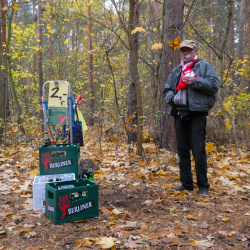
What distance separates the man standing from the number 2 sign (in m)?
1.75

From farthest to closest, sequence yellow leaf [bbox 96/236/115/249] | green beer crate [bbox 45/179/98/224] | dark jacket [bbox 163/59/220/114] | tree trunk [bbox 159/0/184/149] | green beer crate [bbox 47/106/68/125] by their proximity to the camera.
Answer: tree trunk [bbox 159/0/184/149] < green beer crate [bbox 47/106/68/125] < dark jacket [bbox 163/59/220/114] < green beer crate [bbox 45/179/98/224] < yellow leaf [bbox 96/236/115/249]

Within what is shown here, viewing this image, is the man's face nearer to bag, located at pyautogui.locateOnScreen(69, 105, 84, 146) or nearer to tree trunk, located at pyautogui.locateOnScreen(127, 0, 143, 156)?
tree trunk, located at pyautogui.locateOnScreen(127, 0, 143, 156)

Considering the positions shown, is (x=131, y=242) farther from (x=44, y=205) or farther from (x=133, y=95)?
(x=133, y=95)

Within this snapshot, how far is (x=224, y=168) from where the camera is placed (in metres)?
4.83

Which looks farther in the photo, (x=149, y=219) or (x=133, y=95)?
(x=133, y=95)

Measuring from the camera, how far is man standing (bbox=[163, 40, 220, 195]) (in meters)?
3.38

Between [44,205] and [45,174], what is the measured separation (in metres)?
0.45

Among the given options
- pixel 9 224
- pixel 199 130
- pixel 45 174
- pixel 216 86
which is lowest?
pixel 9 224

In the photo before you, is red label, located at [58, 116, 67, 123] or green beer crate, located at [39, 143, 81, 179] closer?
green beer crate, located at [39, 143, 81, 179]

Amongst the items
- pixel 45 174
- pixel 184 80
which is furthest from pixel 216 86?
pixel 45 174

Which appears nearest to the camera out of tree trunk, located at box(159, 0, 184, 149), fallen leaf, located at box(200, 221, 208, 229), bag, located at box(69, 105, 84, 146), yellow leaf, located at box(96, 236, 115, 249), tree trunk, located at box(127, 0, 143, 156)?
yellow leaf, located at box(96, 236, 115, 249)

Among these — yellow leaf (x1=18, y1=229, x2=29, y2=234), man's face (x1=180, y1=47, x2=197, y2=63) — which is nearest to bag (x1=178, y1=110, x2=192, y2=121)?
man's face (x1=180, y1=47, x2=197, y2=63)

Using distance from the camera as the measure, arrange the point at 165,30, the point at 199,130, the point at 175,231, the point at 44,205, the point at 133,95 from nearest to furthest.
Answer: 1. the point at 175,231
2. the point at 44,205
3. the point at 199,130
4. the point at 165,30
5. the point at 133,95

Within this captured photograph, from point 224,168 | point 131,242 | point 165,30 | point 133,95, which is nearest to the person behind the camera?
point 131,242
